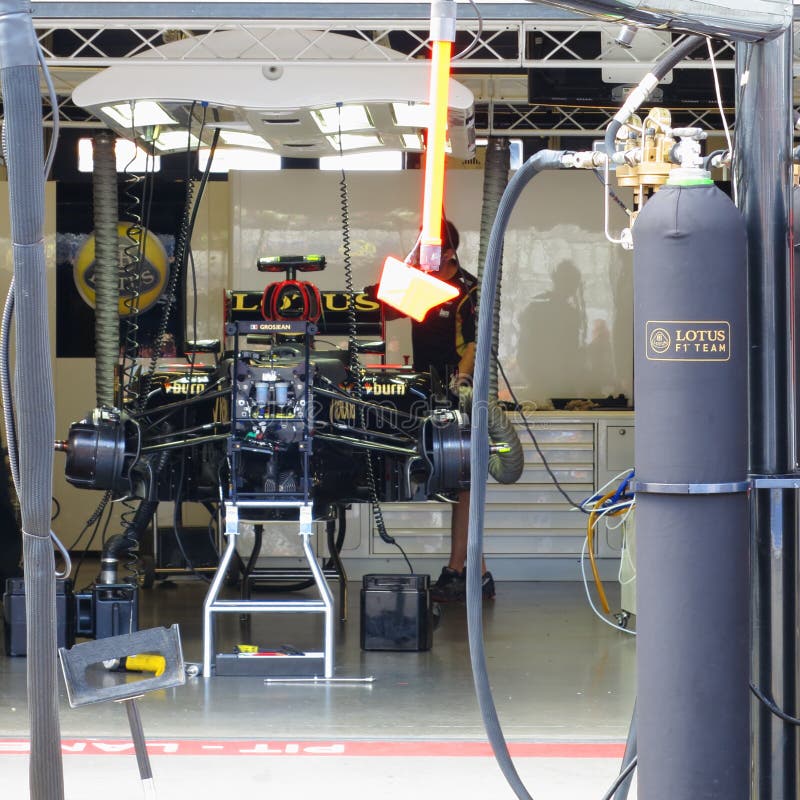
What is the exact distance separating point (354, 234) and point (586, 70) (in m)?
3.63

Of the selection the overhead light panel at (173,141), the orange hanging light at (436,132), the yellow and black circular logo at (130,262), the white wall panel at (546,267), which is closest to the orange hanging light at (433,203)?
the orange hanging light at (436,132)

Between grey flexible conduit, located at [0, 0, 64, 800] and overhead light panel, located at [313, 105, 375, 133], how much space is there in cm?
417

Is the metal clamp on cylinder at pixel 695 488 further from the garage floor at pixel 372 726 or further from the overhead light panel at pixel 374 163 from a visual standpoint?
the overhead light panel at pixel 374 163

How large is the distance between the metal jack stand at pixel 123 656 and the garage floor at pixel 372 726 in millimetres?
1361

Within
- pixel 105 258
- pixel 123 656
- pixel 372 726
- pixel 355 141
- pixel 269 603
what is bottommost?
pixel 372 726

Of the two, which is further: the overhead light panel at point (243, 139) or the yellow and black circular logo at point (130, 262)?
the yellow and black circular logo at point (130, 262)

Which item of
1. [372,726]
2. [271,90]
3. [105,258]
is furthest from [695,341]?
[105,258]

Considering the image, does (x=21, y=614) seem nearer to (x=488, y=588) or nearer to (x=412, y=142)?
(x=488, y=588)

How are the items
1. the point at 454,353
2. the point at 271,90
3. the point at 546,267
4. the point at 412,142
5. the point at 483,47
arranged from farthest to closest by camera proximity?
1. the point at 546,267
2. the point at 454,353
3. the point at 483,47
4. the point at 412,142
5. the point at 271,90

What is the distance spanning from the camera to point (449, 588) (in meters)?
8.04

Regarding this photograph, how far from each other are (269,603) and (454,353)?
4.04 m

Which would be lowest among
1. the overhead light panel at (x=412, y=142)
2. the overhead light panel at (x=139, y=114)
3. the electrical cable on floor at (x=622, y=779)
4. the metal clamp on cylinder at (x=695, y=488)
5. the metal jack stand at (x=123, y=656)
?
A: the electrical cable on floor at (x=622, y=779)

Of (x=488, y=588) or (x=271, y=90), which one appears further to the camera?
(x=488, y=588)

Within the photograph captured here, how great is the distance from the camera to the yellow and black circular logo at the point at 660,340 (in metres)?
2.46
